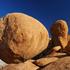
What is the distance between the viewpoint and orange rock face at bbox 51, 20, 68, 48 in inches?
531

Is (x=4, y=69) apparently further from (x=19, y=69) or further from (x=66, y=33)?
(x=66, y=33)

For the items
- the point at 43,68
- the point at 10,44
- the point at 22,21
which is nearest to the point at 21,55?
the point at 10,44

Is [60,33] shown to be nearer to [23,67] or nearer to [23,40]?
[23,40]

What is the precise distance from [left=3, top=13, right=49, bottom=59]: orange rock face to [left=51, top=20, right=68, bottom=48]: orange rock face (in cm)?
140

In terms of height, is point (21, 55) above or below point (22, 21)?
below

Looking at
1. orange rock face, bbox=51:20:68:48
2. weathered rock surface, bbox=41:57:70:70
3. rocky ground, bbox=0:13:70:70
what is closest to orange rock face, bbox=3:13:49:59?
rocky ground, bbox=0:13:70:70

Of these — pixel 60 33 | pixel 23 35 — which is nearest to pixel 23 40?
pixel 23 35

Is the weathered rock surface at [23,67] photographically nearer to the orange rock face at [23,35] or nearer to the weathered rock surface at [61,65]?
the weathered rock surface at [61,65]

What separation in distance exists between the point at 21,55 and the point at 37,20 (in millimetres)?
2274

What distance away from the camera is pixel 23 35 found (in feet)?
39.1

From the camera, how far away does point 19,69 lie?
32.0ft

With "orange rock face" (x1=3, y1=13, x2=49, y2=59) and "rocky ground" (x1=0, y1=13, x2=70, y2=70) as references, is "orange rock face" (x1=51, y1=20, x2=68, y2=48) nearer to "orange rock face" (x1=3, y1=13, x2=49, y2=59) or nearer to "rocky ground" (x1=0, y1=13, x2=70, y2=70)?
"rocky ground" (x1=0, y1=13, x2=70, y2=70)

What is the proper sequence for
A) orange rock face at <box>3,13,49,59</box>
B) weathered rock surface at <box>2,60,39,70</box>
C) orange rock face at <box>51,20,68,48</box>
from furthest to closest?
1. orange rock face at <box>51,20,68,48</box>
2. orange rock face at <box>3,13,49,59</box>
3. weathered rock surface at <box>2,60,39,70</box>

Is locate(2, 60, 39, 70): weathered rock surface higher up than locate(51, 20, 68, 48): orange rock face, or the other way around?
locate(51, 20, 68, 48): orange rock face
